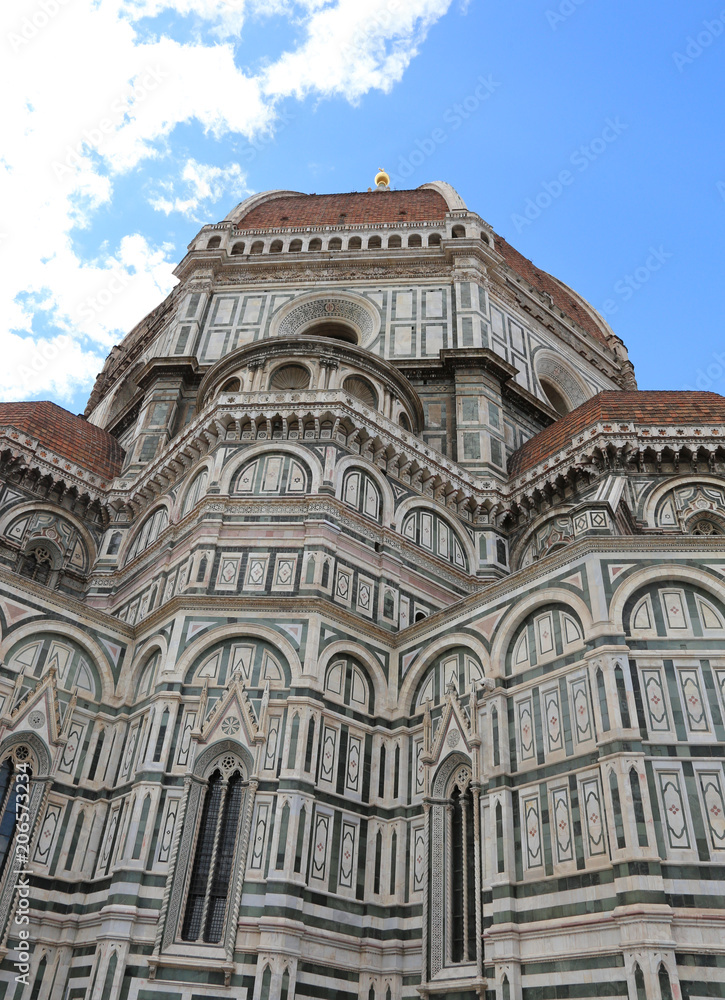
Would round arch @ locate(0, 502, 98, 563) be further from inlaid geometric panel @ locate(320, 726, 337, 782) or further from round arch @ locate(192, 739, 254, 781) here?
inlaid geometric panel @ locate(320, 726, 337, 782)

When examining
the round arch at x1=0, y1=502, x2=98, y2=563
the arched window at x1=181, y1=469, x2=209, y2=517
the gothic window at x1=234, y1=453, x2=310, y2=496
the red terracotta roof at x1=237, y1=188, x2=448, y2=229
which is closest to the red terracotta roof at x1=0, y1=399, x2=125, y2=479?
the round arch at x1=0, y1=502, x2=98, y2=563

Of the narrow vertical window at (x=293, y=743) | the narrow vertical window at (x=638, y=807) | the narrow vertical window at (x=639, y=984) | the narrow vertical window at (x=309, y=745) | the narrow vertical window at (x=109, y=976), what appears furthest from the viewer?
the narrow vertical window at (x=309, y=745)

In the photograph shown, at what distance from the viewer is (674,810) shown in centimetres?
1320

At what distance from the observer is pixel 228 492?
68.3ft

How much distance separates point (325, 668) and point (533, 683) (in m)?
4.32

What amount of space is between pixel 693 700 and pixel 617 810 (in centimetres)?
243

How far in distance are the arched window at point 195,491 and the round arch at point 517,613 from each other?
8.37m

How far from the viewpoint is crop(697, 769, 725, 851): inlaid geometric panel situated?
12875mm

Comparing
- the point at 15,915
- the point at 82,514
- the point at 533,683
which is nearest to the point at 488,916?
the point at 533,683

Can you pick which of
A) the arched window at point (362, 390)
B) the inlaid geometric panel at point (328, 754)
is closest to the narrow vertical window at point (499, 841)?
the inlaid geometric panel at point (328, 754)

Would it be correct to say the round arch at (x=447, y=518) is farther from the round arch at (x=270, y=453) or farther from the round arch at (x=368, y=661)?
the round arch at (x=368, y=661)

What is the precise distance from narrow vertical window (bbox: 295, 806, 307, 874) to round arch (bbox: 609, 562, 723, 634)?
6.69 metres

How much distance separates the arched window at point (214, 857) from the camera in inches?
586

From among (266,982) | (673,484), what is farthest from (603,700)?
(673,484)
